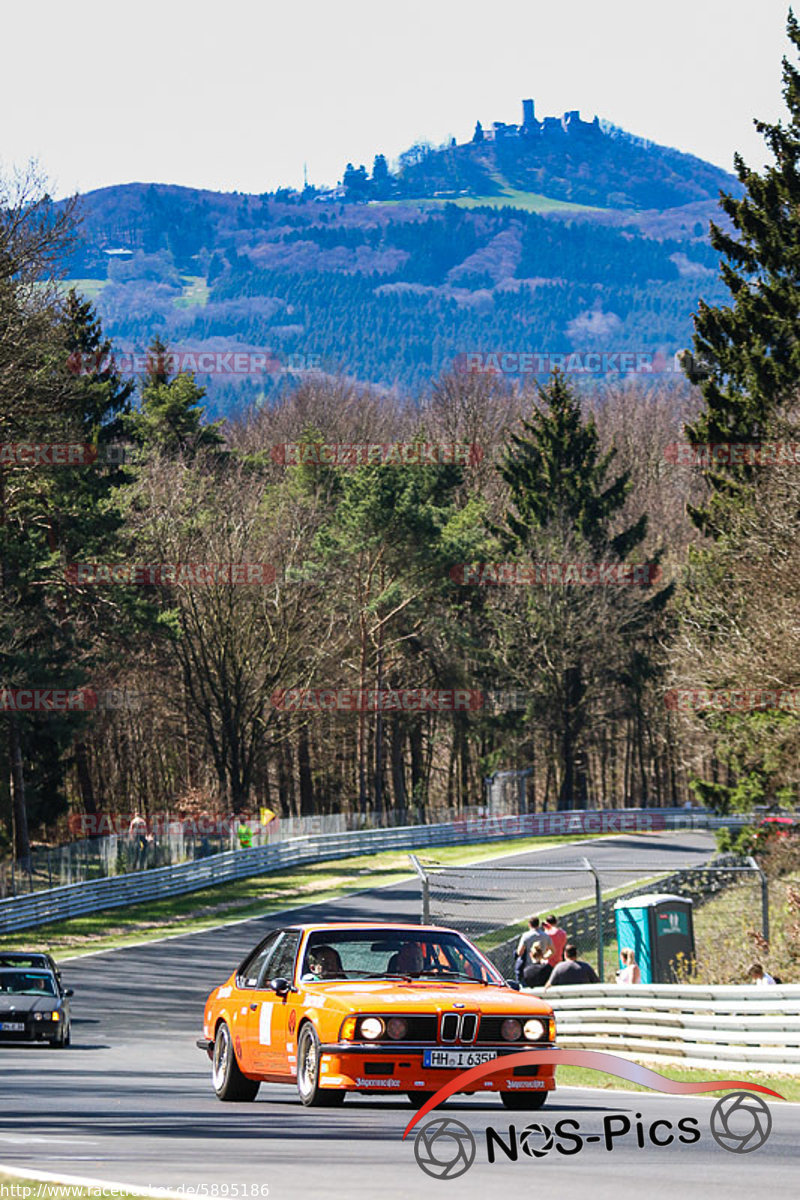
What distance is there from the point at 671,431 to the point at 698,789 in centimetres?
6210

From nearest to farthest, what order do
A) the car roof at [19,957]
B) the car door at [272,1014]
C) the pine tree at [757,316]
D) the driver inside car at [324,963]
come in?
the car door at [272,1014]
the driver inside car at [324,963]
the car roof at [19,957]
the pine tree at [757,316]

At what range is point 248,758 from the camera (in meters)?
68.2

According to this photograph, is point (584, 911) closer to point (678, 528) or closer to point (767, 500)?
point (767, 500)

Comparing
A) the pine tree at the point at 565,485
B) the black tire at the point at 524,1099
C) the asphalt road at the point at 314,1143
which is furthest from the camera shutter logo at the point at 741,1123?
the pine tree at the point at 565,485

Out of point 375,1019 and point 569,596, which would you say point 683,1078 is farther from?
point 569,596

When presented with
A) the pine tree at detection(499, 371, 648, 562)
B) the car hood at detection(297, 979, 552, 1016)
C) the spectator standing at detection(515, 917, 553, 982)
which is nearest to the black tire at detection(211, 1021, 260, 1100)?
the car hood at detection(297, 979, 552, 1016)

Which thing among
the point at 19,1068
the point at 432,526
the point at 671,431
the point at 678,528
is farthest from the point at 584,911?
the point at 671,431

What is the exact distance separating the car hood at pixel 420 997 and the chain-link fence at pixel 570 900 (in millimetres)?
8696

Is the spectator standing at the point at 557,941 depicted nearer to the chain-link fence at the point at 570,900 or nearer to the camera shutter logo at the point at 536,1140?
the chain-link fence at the point at 570,900

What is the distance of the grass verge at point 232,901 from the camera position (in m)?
41.2

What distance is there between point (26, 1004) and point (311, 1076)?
12.1m

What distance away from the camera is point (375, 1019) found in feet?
37.9

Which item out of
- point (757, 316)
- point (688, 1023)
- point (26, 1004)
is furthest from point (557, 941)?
point (757, 316)

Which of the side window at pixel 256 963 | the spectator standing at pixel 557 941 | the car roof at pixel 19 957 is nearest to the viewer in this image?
the side window at pixel 256 963
